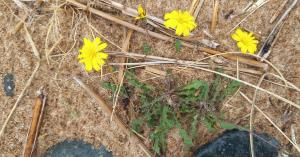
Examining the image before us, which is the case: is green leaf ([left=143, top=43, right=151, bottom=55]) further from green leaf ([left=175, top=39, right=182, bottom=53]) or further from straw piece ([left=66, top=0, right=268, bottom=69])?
green leaf ([left=175, top=39, right=182, bottom=53])

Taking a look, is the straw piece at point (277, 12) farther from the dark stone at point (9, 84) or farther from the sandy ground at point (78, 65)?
the dark stone at point (9, 84)

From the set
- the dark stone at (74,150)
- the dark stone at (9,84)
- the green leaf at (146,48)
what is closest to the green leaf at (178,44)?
the green leaf at (146,48)

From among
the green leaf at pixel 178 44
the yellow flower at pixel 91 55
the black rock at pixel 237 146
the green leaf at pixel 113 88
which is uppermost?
the green leaf at pixel 178 44

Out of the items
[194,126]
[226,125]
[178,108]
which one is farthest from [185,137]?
[226,125]

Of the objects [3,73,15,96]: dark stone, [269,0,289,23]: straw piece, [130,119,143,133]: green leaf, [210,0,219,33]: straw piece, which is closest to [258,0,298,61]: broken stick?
[269,0,289,23]: straw piece

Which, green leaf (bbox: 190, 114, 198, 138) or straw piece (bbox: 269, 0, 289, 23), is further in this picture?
straw piece (bbox: 269, 0, 289, 23)

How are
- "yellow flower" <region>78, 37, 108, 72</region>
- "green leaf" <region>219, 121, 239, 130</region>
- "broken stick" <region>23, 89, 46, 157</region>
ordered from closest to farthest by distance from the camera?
"yellow flower" <region>78, 37, 108, 72</region>, "green leaf" <region>219, 121, 239, 130</region>, "broken stick" <region>23, 89, 46, 157</region>

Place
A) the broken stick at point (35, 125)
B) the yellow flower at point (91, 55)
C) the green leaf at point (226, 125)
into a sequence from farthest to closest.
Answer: the broken stick at point (35, 125), the green leaf at point (226, 125), the yellow flower at point (91, 55)

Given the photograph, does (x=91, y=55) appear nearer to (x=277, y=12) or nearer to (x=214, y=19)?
(x=214, y=19)
